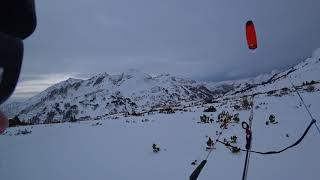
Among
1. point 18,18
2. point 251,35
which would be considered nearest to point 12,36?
point 18,18

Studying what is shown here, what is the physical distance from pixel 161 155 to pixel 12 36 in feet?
25.1

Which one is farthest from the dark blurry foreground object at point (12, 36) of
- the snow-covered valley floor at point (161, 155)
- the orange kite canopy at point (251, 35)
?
the orange kite canopy at point (251, 35)

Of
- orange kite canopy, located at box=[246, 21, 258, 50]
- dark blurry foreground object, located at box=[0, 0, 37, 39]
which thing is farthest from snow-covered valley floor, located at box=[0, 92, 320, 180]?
dark blurry foreground object, located at box=[0, 0, 37, 39]

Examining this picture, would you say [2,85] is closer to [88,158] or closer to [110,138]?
[88,158]

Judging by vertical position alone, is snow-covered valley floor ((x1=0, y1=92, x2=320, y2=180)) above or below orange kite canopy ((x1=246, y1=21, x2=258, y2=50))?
below

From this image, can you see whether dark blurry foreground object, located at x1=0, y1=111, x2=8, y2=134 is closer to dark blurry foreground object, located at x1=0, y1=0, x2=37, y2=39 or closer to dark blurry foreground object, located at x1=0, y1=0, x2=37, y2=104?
dark blurry foreground object, located at x1=0, y1=0, x2=37, y2=104

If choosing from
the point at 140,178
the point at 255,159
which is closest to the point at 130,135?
the point at 140,178

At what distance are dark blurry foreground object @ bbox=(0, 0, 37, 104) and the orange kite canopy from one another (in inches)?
230

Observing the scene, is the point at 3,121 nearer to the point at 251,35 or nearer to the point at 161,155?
the point at 251,35

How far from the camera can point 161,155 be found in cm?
881

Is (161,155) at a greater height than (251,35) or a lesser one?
lesser

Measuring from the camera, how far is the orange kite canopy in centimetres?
673

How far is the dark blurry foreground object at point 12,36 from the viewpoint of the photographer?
1.38 m

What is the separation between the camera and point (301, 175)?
→ 6.28 m
